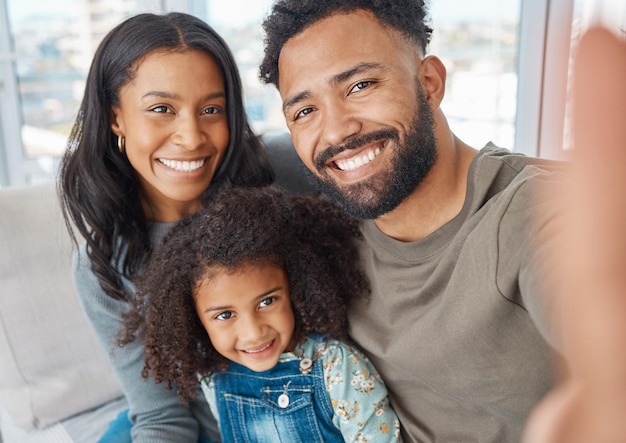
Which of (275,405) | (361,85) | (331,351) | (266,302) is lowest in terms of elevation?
(275,405)

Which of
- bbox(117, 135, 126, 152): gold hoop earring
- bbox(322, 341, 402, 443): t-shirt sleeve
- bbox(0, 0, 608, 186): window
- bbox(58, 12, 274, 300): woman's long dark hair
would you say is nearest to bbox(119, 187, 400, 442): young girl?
bbox(322, 341, 402, 443): t-shirt sleeve

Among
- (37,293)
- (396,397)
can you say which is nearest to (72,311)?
(37,293)

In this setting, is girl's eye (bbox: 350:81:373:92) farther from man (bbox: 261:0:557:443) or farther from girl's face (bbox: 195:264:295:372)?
girl's face (bbox: 195:264:295:372)

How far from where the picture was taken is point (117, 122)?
1.35m

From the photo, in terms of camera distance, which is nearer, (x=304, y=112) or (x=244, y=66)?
→ (x=304, y=112)

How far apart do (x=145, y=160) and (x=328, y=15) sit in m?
0.48

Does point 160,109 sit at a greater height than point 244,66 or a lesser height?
lesser

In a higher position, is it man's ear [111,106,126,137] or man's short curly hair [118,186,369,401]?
man's ear [111,106,126,137]

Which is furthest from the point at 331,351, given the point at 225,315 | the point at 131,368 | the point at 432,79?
the point at 432,79

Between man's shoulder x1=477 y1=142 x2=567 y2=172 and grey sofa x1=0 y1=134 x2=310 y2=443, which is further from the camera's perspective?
grey sofa x1=0 y1=134 x2=310 y2=443

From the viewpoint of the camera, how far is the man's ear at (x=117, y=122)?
4.37 feet

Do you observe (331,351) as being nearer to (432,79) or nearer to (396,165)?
(396,165)

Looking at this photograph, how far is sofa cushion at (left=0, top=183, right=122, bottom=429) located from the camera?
4.91ft

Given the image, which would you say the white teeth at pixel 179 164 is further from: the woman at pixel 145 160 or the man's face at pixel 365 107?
the man's face at pixel 365 107
